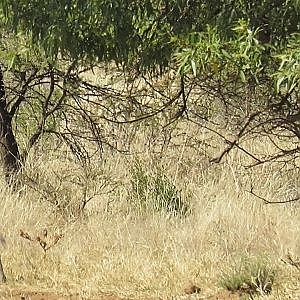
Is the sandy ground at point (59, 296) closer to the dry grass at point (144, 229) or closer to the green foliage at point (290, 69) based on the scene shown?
the dry grass at point (144, 229)

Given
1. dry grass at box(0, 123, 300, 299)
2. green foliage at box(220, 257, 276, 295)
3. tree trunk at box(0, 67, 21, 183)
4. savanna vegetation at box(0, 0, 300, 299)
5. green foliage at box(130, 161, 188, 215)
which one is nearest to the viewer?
savanna vegetation at box(0, 0, 300, 299)

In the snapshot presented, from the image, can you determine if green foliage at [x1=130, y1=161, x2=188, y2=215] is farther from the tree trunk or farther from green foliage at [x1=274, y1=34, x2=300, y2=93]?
green foliage at [x1=274, y1=34, x2=300, y2=93]

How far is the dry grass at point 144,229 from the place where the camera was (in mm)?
5629

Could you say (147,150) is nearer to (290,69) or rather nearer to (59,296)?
(59,296)

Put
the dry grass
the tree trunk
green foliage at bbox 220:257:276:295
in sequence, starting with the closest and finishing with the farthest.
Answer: green foliage at bbox 220:257:276:295 → the dry grass → the tree trunk

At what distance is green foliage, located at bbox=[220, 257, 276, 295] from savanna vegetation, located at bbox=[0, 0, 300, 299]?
1 cm

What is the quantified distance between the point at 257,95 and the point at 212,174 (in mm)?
2482

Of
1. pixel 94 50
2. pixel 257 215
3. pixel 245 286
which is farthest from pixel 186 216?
pixel 94 50

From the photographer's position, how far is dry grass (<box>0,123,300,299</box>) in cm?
563

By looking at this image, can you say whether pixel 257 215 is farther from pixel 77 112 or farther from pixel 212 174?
pixel 77 112

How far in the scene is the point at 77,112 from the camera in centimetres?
909

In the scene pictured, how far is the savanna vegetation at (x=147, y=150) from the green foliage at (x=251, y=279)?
11 mm

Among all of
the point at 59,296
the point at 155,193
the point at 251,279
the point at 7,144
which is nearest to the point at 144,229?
the point at 155,193

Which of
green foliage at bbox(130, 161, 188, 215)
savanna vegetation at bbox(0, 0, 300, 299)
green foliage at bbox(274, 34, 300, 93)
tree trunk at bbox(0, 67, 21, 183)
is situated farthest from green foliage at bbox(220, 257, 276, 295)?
Answer: tree trunk at bbox(0, 67, 21, 183)
